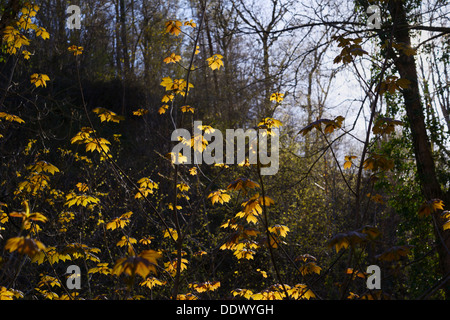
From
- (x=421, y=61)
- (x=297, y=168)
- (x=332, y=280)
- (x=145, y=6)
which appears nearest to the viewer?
(x=332, y=280)

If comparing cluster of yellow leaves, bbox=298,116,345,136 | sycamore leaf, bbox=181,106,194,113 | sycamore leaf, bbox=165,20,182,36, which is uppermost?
sycamore leaf, bbox=165,20,182,36

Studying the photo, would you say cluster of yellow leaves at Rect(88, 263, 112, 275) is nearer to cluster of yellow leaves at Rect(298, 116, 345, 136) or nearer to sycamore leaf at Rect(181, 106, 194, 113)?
sycamore leaf at Rect(181, 106, 194, 113)

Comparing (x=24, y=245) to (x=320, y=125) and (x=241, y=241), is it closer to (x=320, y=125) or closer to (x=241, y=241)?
(x=320, y=125)

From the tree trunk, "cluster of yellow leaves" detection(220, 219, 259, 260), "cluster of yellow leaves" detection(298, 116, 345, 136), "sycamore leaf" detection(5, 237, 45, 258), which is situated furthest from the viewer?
the tree trunk

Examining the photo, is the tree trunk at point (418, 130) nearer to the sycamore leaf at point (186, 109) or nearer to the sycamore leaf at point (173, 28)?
the sycamore leaf at point (186, 109)

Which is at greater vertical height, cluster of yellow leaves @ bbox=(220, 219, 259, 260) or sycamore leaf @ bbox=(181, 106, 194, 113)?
sycamore leaf @ bbox=(181, 106, 194, 113)

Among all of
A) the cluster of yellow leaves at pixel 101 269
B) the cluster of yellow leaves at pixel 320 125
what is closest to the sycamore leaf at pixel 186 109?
the cluster of yellow leaves at pixel 320 125

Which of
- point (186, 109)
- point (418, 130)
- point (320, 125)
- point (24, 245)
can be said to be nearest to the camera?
point (24, 245)

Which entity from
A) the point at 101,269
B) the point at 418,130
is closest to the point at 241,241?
the point at 101,269

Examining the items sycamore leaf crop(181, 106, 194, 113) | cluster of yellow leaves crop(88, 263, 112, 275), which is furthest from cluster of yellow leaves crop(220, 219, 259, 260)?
cluster of yellow leaves crop(88, 263, 112, 275)

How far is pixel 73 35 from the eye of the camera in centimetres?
1209
